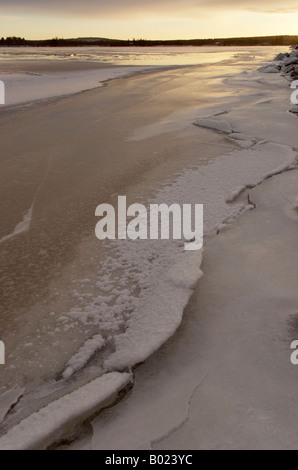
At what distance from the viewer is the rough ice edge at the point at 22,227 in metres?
2.31

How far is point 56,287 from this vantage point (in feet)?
6.15

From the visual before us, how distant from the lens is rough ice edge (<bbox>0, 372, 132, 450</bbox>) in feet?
3.67

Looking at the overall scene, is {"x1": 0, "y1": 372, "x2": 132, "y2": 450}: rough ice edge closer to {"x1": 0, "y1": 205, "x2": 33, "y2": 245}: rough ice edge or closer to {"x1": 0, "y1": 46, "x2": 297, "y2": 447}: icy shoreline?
{"x1": 0, "y1": 46, "x2": 297, "y2": 447}: icy shoreline

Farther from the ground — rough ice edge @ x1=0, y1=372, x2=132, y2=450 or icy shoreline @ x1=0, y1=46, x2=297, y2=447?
icy shoreline @ x1=0, y1=46, x2=297, y2=447

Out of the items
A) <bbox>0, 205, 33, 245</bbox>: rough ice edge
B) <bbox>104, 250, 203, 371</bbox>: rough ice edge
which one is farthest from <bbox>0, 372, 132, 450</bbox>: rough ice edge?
<bbox>0, 205, 33, 245</bbox>: rough ice edge

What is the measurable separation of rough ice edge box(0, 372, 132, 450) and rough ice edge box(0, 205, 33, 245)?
128 centimetres

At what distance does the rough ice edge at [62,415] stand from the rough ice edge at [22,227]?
50.4 inches

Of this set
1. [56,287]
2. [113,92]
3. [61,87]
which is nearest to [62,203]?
[56,287]

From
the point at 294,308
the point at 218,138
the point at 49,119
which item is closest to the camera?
the point at 294,308

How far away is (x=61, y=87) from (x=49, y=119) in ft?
13.9

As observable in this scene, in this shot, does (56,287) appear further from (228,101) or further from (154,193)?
(228,101)

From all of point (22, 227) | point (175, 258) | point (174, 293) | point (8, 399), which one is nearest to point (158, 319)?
point (174, 293)

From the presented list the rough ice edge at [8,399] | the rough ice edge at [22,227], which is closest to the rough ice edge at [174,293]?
the rough ice edge at [8,399]

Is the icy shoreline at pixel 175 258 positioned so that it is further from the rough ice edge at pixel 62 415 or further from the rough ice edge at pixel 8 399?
the rough ice edge at pixel 8 399
